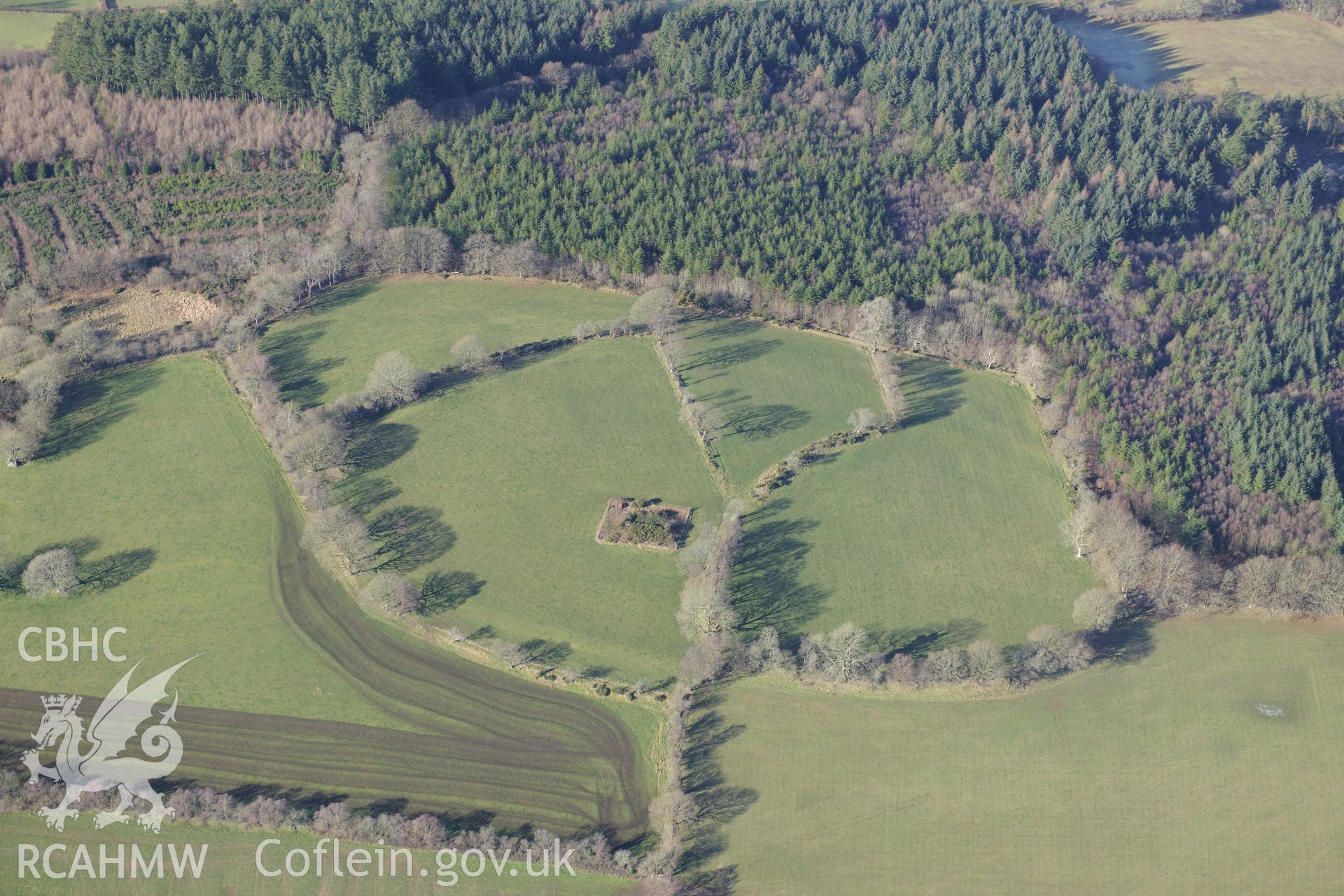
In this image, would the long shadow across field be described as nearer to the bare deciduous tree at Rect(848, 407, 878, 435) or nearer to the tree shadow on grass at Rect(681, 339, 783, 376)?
the tree shadow on grass at Rect(681, 339, 783, 376)

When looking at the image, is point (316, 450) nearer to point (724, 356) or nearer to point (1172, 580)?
point (724, 356)

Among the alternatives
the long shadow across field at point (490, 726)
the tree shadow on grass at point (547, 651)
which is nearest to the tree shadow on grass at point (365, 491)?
the long shadow across field at point (490, 726)

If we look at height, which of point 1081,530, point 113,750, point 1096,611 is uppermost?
point 1081,530

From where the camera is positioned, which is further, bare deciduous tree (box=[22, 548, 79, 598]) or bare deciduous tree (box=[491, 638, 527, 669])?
bare deciduous tree (box=[22, 548, 79, 598])

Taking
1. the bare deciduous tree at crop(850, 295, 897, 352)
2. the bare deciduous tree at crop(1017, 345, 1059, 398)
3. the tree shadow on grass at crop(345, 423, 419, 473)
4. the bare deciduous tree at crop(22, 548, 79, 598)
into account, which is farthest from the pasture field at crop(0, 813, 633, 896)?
the bare deciduous tree at crop(1017, 345, 1059, 398)

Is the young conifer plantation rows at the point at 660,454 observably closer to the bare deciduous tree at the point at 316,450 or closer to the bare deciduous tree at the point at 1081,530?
the bare deciduous tree at the point at 1081,530

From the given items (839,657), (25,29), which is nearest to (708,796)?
(839,657)
